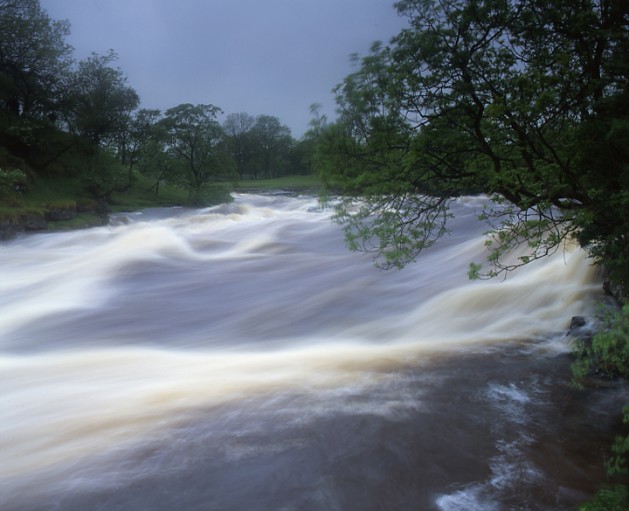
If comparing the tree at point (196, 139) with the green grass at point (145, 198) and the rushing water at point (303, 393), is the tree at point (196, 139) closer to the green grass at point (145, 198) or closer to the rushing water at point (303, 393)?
the green grass at point (145, 198)

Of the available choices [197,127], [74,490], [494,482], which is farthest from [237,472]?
[197,127]

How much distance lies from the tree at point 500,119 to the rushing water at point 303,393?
1.74 metres

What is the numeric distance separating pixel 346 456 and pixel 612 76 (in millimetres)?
4977

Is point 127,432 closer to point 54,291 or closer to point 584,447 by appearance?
point 584,447

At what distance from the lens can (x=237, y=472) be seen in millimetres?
4367

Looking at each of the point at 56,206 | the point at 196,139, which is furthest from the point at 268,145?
the point at 56,206

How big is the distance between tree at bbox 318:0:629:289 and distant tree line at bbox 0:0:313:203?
18.0 m

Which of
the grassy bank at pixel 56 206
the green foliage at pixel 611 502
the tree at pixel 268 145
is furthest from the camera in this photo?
the tree at pixel 268 145

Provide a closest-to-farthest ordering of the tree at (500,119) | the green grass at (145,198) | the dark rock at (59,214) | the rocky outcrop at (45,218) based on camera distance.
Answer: the tree at (500,119)
the rocky outcrop at (45,218)
the dark rock at (59,214)
the green grass at (145,198)

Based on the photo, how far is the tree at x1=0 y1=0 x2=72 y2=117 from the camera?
26766 millimetres

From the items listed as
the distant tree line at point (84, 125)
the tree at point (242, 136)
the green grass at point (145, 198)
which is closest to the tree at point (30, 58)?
the distant tree line at point (84, 125)

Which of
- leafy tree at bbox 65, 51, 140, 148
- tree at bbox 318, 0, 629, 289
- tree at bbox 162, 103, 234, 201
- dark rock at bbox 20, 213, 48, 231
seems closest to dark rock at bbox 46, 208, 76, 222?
dark rock at bbox 20, 213, 48, 231

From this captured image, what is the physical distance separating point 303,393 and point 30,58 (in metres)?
29.7

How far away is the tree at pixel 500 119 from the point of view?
5504 millimetres
